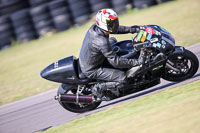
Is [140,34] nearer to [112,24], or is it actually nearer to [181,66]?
[112,24]

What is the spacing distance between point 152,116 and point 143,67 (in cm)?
136

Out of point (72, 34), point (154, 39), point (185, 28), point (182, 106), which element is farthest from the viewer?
point (72, 34)

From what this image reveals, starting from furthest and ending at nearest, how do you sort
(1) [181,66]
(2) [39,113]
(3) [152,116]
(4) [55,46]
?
(4) [55,46] → (2) [39,113] → (1) [181,66] → (3) [152,116]

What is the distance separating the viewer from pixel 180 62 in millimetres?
6215

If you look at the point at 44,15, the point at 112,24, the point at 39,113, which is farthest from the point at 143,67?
the point at 44,15

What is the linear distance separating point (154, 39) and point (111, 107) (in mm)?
1658

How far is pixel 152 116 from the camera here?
4.95 m

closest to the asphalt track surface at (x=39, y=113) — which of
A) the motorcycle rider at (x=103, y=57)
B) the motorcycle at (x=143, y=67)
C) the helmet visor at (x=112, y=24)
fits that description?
the motorcycle at (x=143, y=67)

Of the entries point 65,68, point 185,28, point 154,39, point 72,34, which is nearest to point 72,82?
point 65,68

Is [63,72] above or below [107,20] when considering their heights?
below

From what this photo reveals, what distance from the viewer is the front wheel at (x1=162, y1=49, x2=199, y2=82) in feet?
20.1

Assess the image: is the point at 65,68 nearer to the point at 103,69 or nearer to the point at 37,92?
the point at 103,69

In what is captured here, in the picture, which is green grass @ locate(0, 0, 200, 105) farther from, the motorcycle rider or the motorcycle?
the motorcycle rider

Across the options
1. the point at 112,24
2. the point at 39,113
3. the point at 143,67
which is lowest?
the point at 39,113
